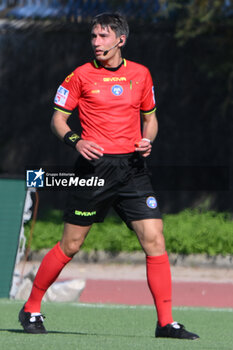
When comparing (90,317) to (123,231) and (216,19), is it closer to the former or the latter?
(123,231)

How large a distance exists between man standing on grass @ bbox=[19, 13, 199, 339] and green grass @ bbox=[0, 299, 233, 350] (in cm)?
26

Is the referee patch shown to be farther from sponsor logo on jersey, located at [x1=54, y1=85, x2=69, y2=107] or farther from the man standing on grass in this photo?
sponsor logo on jersey, located at [x1=54, y1=85, x2=69, y2=107]

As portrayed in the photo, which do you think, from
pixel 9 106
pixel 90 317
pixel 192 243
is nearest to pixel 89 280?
pixel 192 243

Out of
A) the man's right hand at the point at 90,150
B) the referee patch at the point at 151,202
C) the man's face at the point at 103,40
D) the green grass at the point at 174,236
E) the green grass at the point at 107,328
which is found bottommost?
the green grass at the point at 107,328

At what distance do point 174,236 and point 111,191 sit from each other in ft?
23.7

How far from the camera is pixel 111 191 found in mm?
6406

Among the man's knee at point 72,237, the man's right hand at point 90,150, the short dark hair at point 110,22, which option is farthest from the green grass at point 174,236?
the man's right hand at point 90,150

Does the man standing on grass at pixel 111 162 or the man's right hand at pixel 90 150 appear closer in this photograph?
the man's right hand at pixel 90 150

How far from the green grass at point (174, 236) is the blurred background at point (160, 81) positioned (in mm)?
1200

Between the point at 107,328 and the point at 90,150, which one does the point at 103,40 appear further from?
the point at 107,328

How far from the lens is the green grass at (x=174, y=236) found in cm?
1334

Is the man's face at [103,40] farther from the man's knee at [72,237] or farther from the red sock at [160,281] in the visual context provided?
the red sock at [160,281]

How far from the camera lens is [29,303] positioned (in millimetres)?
6621

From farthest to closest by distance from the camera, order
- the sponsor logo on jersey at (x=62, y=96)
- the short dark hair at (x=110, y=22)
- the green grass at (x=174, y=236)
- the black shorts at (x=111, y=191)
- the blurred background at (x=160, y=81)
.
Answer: the blurred background at (x=160, y=81) < the green grass at (x=174, y=236) < the short dark hair at (x=110, y=22) < the sponsor logo on jersey at (x=62, y=96) < the black shorts at (x=111, y=191)
